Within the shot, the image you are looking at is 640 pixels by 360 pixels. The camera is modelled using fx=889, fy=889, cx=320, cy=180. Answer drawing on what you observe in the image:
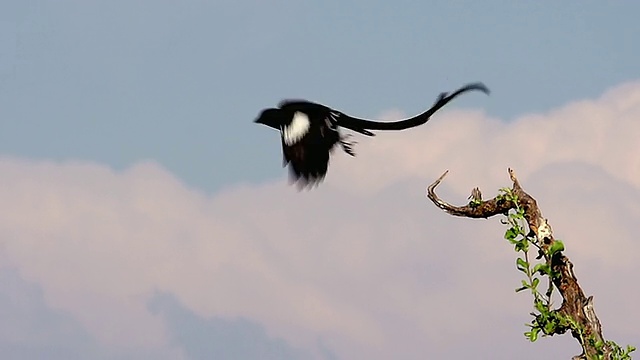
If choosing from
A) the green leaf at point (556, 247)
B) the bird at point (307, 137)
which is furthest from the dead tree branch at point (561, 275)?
the bird at point (307, 137)

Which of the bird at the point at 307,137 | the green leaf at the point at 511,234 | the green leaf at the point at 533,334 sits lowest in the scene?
the green leaf at the point at 533,334

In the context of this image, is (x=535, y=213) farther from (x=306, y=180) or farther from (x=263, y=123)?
(x=263, y=123)

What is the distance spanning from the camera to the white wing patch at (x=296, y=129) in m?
8.40

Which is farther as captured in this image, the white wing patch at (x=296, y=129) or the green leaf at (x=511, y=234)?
the white wing patch at (x=296, y=129)

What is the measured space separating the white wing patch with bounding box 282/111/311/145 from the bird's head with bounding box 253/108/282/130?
9 cm

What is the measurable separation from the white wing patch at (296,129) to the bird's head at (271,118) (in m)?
0.09

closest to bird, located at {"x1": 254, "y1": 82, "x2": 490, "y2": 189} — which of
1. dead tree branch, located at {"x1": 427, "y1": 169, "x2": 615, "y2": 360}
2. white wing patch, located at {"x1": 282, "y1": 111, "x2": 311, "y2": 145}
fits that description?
white wing patch, located at {"x1": 282, "y1": 111, "x2": 311, "y2": 145}

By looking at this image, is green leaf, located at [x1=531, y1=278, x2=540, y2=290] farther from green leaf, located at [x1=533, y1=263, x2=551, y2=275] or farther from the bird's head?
the bird's head

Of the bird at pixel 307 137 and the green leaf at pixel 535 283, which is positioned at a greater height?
the bird at pixel 307 137

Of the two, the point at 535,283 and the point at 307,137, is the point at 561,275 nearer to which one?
the point at 535,283

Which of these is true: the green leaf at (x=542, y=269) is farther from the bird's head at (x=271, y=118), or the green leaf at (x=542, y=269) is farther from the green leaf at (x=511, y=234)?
the bird's head at (x=271, y=118)

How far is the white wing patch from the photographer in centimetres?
840

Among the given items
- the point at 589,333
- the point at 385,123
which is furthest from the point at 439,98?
the point at 589,333

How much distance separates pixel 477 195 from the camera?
307 inches
